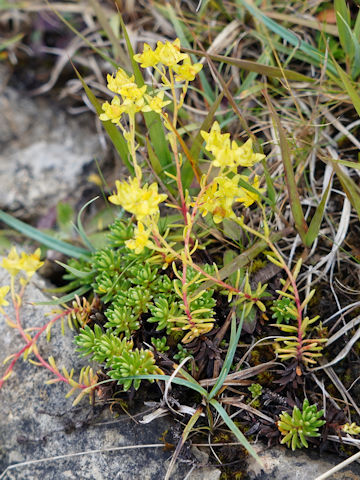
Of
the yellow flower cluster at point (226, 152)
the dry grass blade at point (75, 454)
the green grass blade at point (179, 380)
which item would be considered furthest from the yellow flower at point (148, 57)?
the dry grass blade at point (75, 454)

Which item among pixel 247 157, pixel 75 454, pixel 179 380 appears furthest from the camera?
pixel 75 454

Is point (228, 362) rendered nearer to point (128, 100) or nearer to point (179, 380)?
point (179, 380)

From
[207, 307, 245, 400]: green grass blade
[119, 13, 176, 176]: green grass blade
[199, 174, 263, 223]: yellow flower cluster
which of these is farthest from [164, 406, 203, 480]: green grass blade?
[119, 13, 176, 176]: green grass blade

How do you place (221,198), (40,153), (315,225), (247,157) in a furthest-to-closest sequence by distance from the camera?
(40,153) < (315,225) < (221,198) < (247,157)

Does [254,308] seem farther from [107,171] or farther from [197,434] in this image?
[107,171]

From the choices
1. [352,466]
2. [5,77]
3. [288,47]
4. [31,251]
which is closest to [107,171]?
[31,251]

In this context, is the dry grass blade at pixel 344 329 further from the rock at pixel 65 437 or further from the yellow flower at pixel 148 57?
the yellow flower at pixel 148 57

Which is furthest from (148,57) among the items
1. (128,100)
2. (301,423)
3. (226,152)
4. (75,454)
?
(75,454)
